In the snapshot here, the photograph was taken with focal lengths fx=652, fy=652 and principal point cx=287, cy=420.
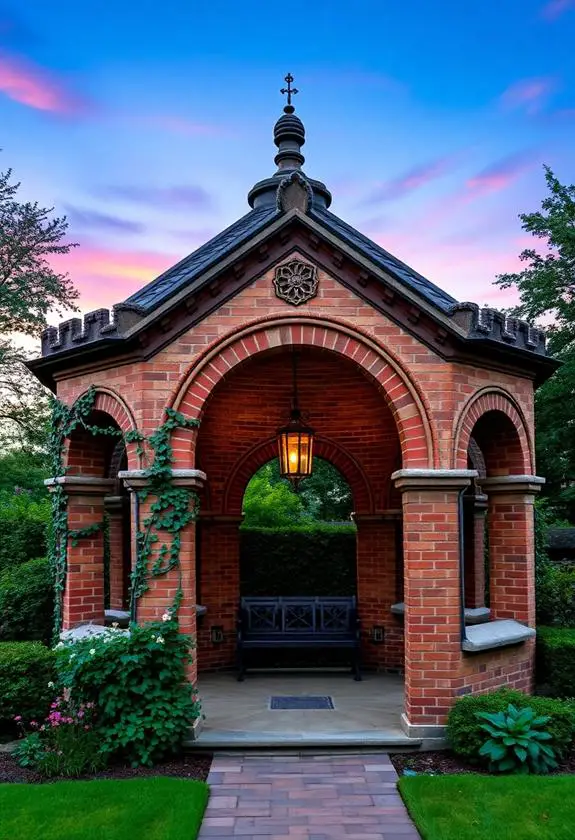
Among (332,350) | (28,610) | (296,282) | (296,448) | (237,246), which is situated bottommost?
(28,610)

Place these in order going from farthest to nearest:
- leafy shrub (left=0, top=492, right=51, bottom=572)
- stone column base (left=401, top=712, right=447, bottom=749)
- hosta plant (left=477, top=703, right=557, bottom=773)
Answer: leafy shrub (left=0, top=492, right=51, bottom=572) → stone column base (left=401, top=712, right=447, bottom=749) → hosta plant (left=477, top=703, right=557, bottom=773)

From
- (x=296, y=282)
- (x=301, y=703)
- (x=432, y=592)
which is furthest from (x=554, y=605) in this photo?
(x=296, y=282)

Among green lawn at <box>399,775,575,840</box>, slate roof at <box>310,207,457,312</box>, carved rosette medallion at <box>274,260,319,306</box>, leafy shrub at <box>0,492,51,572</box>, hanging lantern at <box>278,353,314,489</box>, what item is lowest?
green lawn at <box>399,775,575,840</box>

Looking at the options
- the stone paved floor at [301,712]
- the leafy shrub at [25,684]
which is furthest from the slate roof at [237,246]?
the stone paved floor at [301,712]

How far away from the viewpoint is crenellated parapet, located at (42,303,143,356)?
6309mm

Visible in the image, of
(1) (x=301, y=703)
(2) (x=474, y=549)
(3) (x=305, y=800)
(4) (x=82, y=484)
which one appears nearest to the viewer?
(3) (x=305, y=800)

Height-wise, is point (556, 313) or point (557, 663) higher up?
point (556, 313)

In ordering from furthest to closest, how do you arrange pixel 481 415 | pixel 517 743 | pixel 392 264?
pixel 392 264, pixel 481 415, pixel 517 743

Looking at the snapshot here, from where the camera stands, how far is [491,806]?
4.75 metres

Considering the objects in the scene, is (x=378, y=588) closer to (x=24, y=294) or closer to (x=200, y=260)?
(x=200, y=260)

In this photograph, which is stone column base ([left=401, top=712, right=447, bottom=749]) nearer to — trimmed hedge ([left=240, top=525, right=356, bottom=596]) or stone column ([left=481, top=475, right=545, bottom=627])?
stone column ([left=481, top=475, right=545, bottom=627])

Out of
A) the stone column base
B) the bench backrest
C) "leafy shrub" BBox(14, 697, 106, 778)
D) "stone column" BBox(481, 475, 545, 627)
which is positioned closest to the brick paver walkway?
the stone column base

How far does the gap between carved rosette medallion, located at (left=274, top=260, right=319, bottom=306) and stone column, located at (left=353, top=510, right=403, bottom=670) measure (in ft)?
13.4

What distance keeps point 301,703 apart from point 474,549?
127 inches
